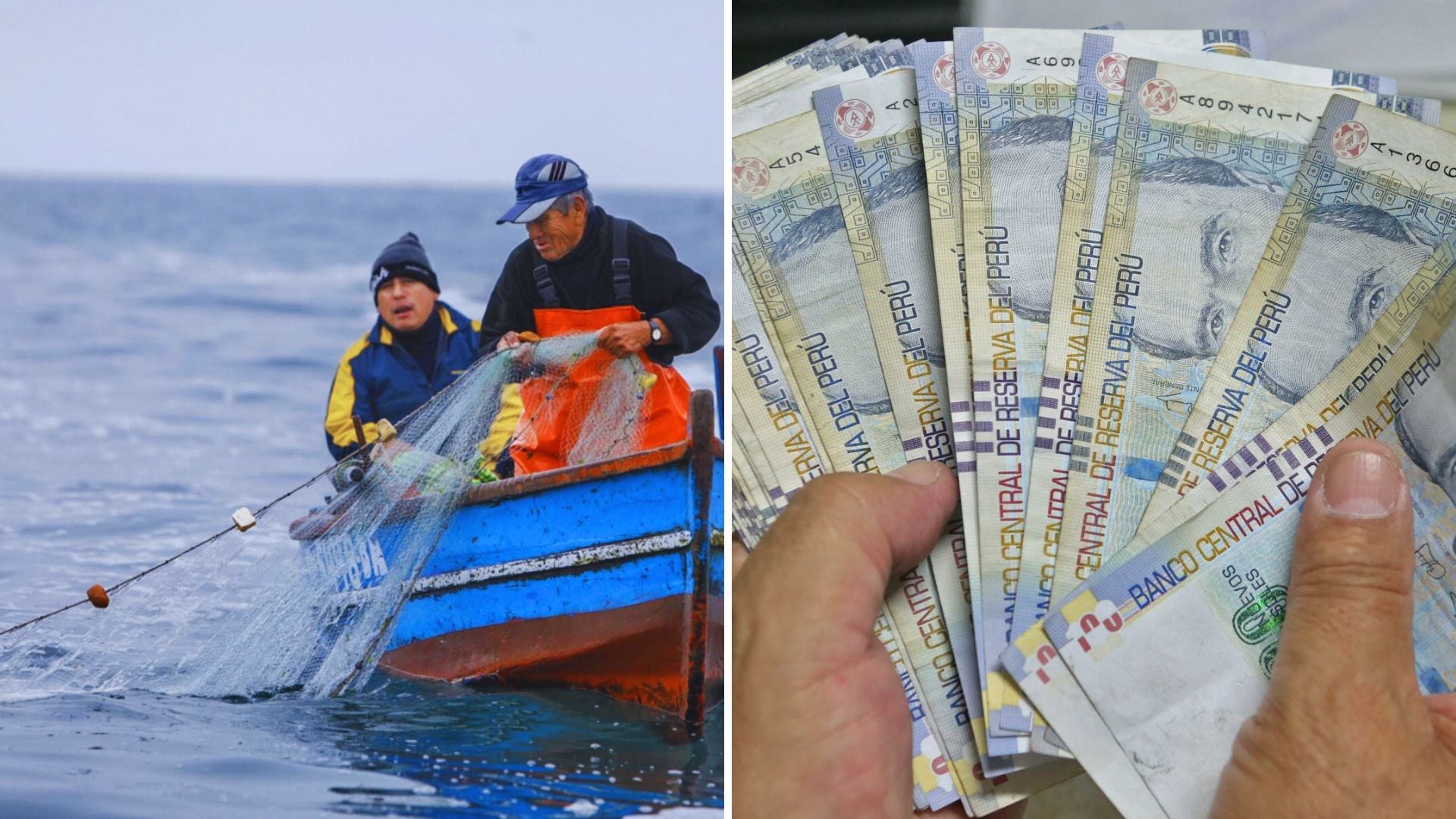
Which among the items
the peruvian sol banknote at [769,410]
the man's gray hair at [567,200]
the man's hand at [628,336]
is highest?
the man's gray hair at [567,200]

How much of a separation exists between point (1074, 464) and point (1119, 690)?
0.87 feet

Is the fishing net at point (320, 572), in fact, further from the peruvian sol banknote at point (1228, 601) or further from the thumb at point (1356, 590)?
the thumb at point (1356, 590)

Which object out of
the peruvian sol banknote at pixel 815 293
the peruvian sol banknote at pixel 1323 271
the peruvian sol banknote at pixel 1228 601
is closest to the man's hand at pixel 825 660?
the peruvian sol banknote at pixel 815 293

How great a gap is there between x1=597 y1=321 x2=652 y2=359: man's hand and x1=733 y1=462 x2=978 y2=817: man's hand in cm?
28

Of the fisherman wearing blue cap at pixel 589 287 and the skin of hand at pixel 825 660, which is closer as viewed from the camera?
the skin of hand at pixel 825 660

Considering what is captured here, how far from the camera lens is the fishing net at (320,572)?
141cm

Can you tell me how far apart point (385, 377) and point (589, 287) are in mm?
282

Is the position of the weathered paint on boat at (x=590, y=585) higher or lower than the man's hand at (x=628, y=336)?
lower

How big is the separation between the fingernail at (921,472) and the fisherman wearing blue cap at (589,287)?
0.28 meters

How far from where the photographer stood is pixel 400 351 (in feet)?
→ 4.62

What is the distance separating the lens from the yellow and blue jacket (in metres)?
1.40

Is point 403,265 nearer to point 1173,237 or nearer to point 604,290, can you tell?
point 604,290

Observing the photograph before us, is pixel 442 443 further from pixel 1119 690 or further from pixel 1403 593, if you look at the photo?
pixel 1403 593

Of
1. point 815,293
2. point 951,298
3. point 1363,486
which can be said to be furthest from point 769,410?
point 1363,486
